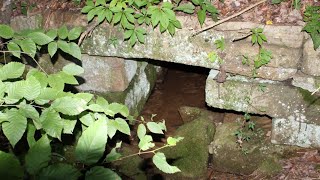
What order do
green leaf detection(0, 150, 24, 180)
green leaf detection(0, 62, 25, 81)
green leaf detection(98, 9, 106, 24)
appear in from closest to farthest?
green leaf detection(0, 150, 24, 180) < green leaf detection(0, 62, 25, 81) < green leaf detection(98, 9, 106, 24)

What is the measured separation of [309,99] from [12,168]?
321 centimetres

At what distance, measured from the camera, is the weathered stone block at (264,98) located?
352 cm

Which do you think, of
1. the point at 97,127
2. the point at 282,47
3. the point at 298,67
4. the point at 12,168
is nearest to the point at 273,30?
the point at 282,47

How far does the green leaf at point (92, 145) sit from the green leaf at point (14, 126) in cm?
32

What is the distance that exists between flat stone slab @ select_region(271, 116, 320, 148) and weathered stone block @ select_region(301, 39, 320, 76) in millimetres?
582

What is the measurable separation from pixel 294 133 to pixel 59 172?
3.26 meters

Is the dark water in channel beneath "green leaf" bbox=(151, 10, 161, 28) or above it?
beneath

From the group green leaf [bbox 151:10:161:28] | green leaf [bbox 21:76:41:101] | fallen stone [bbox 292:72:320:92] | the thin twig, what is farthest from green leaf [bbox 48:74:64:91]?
fallen stone [bbox 292:72:320:92]

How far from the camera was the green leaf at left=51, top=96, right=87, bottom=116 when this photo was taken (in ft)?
4.86

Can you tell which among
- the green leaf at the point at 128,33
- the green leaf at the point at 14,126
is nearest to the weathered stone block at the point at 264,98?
the green leaf at the point at 128,33

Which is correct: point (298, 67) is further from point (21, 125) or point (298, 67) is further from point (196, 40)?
point (21, 125)

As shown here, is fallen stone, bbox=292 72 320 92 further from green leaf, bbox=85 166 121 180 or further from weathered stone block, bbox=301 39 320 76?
green leaf, bbox=85 166 121 180

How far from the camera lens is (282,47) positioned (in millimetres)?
3350

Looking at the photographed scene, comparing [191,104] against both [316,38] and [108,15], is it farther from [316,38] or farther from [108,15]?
[316,38]
